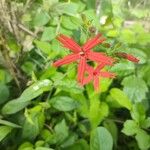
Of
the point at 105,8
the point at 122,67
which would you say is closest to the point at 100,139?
the point at 122,67

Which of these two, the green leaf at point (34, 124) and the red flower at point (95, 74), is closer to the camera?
the red flower at point (95, 74)

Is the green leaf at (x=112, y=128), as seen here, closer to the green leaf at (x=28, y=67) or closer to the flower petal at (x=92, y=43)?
the green leaf at (x=28, y=67)

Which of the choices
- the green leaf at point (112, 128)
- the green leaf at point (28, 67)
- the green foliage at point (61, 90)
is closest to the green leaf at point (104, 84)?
the green foliage at point (61, 90)

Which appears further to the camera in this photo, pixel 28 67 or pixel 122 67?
pixel 28 67

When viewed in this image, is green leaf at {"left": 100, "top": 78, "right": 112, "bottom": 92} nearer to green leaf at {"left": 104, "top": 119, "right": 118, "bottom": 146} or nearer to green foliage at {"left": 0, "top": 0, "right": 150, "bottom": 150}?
green foliage at {"left": 0, "top": 0, "right": 150, "bottom": 150}

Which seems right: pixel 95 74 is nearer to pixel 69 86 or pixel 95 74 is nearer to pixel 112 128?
pixel 69 86

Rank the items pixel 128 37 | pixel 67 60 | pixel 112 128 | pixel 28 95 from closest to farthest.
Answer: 1. pixel 67 60
2. pixel 28 95
3. pixel 112 128
4. pixel 128 37
